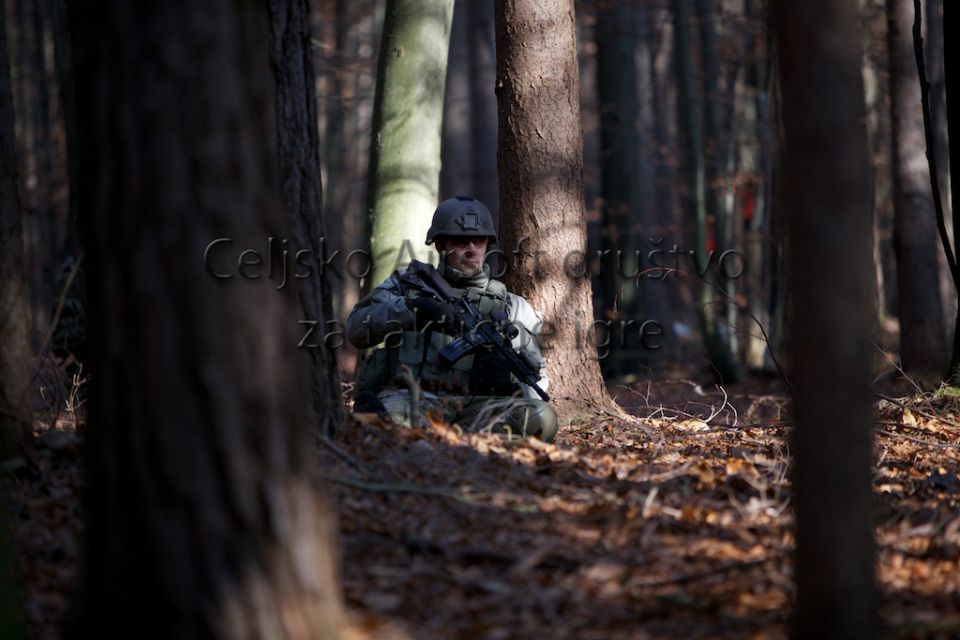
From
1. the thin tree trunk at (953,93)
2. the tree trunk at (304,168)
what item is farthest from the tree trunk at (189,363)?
the thin tree trunk at (953,93)

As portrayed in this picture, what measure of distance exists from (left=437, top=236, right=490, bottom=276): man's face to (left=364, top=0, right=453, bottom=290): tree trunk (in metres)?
1.63

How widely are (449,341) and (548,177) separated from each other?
1196 millimetres

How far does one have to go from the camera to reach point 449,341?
20.4ft

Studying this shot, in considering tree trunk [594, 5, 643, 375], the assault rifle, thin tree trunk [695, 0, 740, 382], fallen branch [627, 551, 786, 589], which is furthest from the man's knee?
tree trunk [594, 5, 643, 375]

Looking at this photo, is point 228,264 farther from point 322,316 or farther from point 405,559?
point 322,316

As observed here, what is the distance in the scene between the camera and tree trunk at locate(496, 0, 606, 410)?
657 centimetres

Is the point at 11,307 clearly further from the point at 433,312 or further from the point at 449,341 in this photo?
the point at 449,341

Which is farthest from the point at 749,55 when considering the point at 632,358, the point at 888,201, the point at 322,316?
the point at 322,316

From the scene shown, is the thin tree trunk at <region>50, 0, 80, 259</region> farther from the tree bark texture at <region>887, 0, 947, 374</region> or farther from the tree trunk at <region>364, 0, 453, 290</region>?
the tree bark texture at <region>887, 0, 947, 374</region>

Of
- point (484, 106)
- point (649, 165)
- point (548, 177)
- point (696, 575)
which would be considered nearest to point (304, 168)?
point (548, 177)

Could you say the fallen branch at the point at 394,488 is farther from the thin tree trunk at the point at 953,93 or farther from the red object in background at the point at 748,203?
the red object in background at the point at 748,203

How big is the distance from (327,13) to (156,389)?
80.9 feet

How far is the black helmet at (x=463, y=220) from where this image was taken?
21.0 feet

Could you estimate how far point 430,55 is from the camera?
27.6 feet
